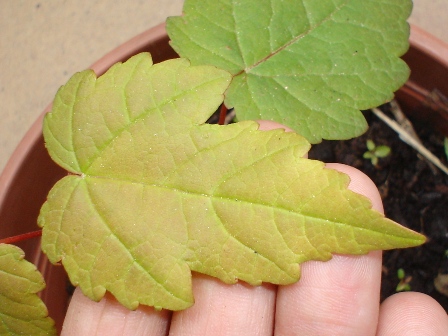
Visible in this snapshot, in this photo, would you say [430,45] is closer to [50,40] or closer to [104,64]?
[104,64]

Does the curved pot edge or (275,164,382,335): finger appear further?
the curved pot edge

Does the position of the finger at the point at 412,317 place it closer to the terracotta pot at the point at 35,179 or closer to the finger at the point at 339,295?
the finger at the point at 339,295

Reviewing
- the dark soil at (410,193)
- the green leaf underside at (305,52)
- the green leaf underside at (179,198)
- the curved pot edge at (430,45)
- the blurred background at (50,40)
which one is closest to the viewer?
the green leaf underside at (179,198)

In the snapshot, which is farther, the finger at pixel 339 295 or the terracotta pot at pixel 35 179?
the terracotta pot at pixel 35 179

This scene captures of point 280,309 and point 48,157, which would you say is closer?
point 280,309

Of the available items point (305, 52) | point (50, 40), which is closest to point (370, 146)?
point (305, 52)

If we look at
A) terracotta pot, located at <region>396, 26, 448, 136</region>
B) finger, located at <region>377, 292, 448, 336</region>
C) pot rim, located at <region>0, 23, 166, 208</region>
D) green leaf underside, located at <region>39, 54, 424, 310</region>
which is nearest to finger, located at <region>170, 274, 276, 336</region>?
green leaf underside, located at <region>39, 54, 424, 310</region>

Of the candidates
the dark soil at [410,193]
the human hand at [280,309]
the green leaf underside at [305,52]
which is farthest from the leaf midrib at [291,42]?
the dark soil at [410,193]

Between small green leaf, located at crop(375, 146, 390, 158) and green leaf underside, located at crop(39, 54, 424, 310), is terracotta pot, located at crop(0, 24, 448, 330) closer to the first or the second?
small green leaf, located at crop(375, 146, 390, 158)
